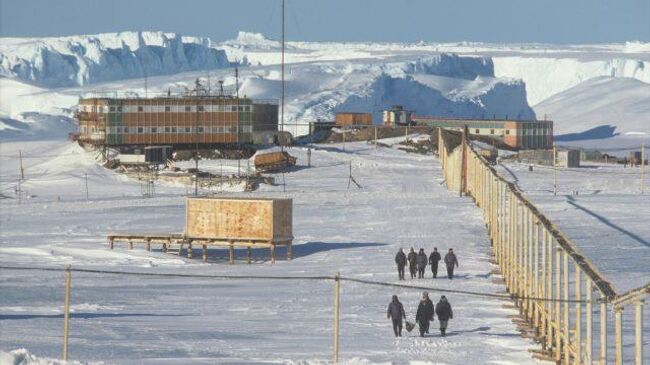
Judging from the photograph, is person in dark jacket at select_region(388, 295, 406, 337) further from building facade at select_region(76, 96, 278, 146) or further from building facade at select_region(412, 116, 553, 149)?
building facade at select_region(412, 116, 553, 149)

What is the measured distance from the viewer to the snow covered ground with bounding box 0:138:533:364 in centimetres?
2161

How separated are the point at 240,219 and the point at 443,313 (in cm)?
1601

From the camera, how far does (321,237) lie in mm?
42938

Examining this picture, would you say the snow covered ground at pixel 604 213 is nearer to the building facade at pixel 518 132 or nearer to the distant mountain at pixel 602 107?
the building facade at pixel 518 132

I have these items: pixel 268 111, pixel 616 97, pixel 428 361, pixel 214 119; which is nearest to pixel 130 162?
pixel 214 119

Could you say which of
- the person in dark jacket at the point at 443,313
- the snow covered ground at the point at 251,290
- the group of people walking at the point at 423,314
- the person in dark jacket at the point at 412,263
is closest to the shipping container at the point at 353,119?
the snow covered ground at the point at 251,290

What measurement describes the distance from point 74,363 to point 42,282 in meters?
13.3

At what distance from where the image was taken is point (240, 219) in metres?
38.8

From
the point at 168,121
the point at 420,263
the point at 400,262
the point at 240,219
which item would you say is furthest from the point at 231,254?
the point at 168,121

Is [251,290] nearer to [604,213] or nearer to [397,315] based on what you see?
[397,315]

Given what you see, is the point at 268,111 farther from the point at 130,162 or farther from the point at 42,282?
the point at 42,282

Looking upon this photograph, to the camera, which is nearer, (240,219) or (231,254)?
(231,254)

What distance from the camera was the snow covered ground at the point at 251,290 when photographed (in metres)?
21.6

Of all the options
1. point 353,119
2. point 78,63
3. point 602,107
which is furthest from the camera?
point 78,63
